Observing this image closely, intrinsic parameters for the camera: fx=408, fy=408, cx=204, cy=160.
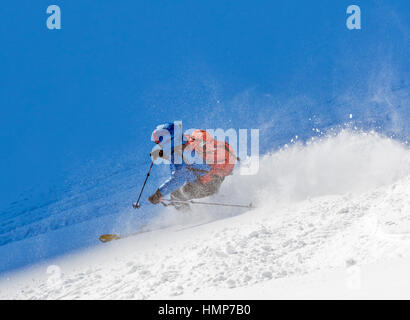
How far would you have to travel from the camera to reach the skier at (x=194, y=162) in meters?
7.00

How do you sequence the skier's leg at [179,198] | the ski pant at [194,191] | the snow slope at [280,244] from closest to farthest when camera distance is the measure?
the snow slope at [280,244], the ski pant at [194,191], the skier's leg at [179,198]

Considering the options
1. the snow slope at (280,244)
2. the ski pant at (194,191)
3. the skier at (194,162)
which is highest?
the skier at (194,162)

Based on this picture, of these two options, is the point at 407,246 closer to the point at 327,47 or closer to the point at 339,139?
the point at 339,139

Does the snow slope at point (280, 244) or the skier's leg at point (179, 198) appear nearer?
the snow slope at point (280, 244)

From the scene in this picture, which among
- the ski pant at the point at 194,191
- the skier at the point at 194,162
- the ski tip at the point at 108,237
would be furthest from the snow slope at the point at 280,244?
the skier at the point at 194,162

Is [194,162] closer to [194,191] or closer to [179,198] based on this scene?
[194,191]

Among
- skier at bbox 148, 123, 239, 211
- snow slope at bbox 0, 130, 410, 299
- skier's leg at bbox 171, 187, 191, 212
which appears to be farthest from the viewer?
skier's leg at bbox 171, 187, 191, 212

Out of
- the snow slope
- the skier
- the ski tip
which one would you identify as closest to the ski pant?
the skier

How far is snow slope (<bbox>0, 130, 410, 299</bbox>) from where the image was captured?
12.2 feet

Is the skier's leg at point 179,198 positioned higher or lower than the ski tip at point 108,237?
higher

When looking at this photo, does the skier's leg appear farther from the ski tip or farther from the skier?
the ski tip

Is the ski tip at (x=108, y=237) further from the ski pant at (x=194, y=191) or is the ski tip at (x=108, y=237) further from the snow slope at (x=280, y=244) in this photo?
the ski pant at (x=194, y=191)
